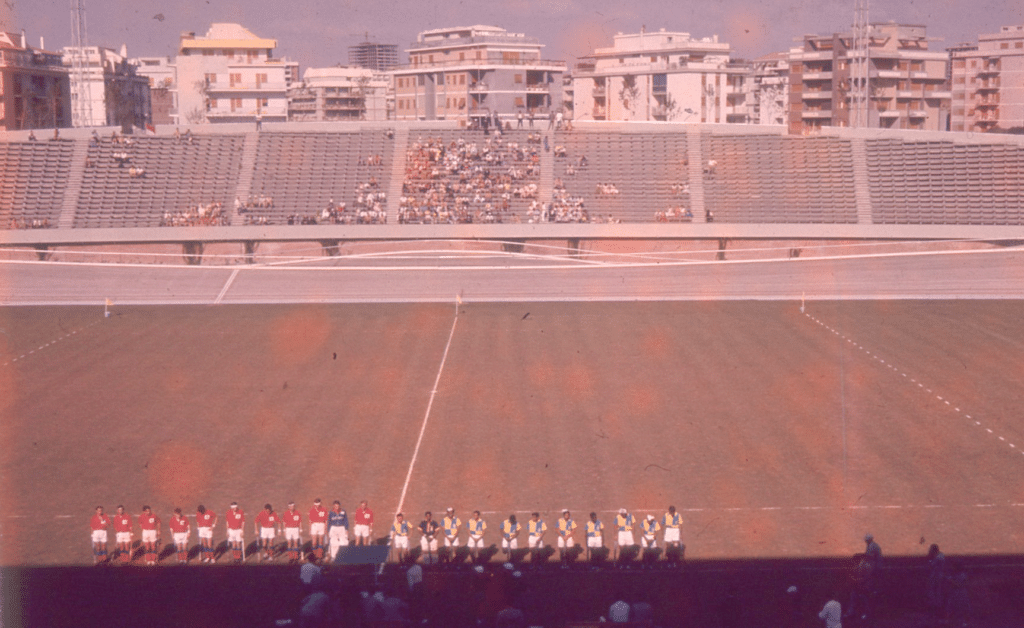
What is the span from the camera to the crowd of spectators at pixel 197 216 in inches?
2106

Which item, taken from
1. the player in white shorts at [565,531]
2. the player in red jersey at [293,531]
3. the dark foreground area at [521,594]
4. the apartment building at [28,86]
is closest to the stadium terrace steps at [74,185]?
the apartment building at [28,86]

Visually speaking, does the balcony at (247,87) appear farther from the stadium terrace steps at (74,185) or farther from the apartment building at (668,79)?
the stadium terrace steps at (74,185)

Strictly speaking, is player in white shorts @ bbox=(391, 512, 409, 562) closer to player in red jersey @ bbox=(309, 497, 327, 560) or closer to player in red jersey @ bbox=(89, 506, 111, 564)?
player in red jersey @ bbox=(309, 497, 327, 560)

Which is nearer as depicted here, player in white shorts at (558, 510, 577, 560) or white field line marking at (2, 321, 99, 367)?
player in white shorts at (558, 510, 577, 560)

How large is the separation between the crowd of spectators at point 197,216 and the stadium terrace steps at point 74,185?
5.14 m

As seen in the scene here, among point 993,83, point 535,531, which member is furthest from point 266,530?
point 993,83

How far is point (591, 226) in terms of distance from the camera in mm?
52312

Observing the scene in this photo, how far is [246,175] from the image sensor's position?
57.3 m

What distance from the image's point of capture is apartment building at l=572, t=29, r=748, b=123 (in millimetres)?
97812

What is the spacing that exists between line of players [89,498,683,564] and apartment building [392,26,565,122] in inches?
2843

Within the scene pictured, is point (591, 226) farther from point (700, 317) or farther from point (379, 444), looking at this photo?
point (379, 444)

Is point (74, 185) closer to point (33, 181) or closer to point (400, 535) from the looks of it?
point (33, 181)

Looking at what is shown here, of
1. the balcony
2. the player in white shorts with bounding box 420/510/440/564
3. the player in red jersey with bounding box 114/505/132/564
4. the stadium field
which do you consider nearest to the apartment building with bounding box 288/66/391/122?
the balcony

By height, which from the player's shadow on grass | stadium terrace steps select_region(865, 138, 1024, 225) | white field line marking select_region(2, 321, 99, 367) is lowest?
the player's shadow on grass
